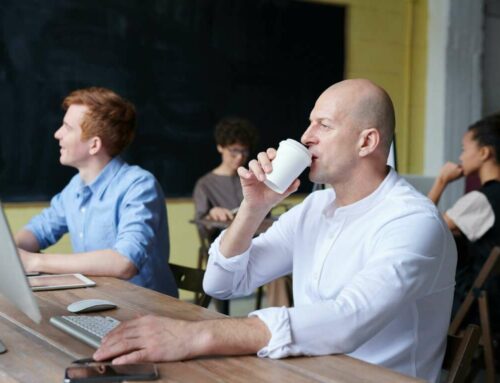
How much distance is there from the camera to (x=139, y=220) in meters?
2.31

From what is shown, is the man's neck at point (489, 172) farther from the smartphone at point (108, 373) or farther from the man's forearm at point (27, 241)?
the smartphone at point (108, 373)

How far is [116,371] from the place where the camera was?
3.69 ft

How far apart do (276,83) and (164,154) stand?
1.14 metres

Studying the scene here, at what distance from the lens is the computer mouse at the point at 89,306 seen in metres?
1.63

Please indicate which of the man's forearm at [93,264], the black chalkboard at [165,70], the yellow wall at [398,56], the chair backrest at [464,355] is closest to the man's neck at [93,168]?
the man's forearm at [93,264]

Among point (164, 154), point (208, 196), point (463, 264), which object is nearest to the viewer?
point (463, 264)

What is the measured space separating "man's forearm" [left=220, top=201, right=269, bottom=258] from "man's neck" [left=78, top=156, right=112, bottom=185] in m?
0.91

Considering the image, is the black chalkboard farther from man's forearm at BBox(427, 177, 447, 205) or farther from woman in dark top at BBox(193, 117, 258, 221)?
man's forearm at BBox(427, 177, 447, 205)

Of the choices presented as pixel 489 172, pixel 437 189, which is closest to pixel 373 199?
pixel 489 172

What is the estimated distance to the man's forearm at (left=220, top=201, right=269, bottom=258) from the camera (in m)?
1.72

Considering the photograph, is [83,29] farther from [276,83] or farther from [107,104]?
[107,104]

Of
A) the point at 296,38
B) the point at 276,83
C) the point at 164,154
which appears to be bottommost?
the point at 164,154

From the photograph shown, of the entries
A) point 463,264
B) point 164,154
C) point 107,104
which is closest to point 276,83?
point 164,154

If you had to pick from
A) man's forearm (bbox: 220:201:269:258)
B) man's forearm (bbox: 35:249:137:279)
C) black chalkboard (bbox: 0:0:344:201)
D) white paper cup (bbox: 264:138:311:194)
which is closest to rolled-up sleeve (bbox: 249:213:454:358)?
white paper cup (bbox: 264:138:311:194)
